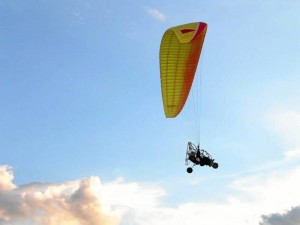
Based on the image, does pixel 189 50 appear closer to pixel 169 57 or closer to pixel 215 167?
pixel 169 57

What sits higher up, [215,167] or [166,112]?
[166,112]

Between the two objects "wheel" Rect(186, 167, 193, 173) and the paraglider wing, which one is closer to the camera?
the paraglider wing

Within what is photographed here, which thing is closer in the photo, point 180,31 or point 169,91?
point 180,31

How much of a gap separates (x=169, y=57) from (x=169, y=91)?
3.29 meters

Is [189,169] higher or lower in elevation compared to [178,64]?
lower

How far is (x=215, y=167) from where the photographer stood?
65812mm

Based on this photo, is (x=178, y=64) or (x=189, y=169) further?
(x=189, y=169)

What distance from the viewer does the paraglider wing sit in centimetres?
6322

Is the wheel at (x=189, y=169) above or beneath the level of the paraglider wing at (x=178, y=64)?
beneath

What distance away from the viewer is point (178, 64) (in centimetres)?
6519

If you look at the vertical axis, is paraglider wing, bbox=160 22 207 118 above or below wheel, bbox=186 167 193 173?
above

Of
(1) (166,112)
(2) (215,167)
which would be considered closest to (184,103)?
(1) (166,112)

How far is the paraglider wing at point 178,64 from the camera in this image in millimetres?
63219

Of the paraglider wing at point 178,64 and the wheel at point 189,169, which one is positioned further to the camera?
the wheel at point 189,169
